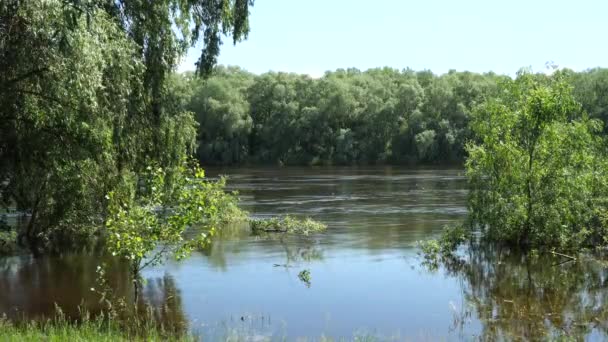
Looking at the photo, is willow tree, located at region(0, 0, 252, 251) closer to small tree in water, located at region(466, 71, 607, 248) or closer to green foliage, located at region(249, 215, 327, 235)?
green foliage, located at region(249, 215, 327, 235)

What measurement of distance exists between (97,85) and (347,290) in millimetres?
10674

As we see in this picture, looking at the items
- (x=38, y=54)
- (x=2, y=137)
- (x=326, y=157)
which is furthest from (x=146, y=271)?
(x=326, y=157)

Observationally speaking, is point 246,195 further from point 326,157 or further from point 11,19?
point 326,157

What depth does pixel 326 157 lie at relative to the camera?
9419 centimetres

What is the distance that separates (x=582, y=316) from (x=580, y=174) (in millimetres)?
8758

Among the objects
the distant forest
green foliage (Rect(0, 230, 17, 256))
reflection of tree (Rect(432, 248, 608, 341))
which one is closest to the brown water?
reflection of tree (Rect(432, 248, 608, 341))

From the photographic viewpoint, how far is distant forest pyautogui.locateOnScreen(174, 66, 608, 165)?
89250 mm

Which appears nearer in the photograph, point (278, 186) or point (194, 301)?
point (194, 301)

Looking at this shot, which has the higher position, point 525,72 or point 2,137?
point 525,72

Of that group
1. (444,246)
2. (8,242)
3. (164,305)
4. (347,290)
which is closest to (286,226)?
(444,246)

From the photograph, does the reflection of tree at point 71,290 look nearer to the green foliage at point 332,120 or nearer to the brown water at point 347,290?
the brown water at point 347,290

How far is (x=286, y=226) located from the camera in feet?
100

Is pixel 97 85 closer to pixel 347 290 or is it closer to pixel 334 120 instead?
pixel 347 290

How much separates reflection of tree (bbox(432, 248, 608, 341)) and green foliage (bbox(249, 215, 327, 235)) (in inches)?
313
